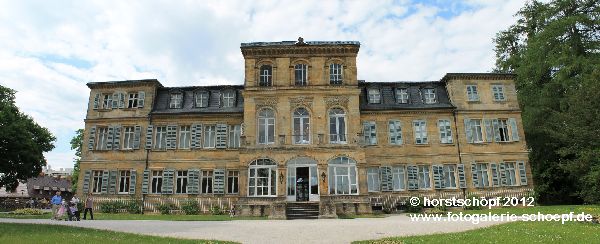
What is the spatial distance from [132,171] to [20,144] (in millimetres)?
10036

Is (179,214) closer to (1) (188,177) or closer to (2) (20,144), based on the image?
(1) (188,177)

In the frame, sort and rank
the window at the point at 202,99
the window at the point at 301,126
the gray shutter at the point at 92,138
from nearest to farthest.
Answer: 1. the window at the point at 301,126
2. the gray shutter at the point at 92,138
3. the window at the point at 202,99

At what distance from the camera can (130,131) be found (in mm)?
29875

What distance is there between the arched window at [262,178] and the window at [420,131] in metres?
10.9

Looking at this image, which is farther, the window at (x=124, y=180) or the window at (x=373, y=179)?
the window at (x=124, y=180)

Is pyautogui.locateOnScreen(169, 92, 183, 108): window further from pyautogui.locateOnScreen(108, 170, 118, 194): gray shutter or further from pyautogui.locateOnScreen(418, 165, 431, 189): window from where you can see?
pyautogui.locateOnScreen(418, 165, 431, 189): window

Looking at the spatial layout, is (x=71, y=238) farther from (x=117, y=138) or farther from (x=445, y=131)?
(x=445, y=131)

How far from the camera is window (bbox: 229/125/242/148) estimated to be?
29.0 m

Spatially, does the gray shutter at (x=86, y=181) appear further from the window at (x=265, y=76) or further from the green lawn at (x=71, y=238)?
the green lawn at (x=71, y=238)

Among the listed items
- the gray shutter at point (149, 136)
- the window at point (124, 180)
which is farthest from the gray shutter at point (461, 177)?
the window at point (124, 180)

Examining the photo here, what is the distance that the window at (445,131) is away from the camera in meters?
29.0

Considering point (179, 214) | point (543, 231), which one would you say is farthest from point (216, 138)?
point (543, 231)

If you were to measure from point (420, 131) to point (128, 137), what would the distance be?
21.7 meters

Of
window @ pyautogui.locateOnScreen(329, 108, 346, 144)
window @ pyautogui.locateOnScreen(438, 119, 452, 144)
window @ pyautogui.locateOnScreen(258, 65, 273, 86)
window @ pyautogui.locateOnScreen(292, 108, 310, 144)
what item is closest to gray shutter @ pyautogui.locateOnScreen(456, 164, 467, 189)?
window @ pyautogui.locateOnScreen(438, 119, 452, 144)
